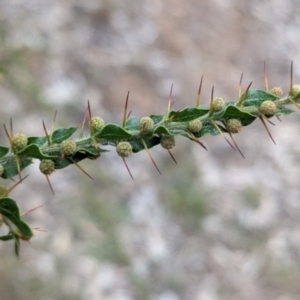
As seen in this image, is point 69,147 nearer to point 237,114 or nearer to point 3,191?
point 3,191

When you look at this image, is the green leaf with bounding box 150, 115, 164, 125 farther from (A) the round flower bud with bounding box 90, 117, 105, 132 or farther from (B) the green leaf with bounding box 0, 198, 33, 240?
(B) the green leaf with bounding box 0, 198, 33, 240

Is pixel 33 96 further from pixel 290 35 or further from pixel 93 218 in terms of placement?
pixel 290 35

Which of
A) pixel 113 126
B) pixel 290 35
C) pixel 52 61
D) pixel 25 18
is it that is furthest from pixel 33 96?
pixel 113 126

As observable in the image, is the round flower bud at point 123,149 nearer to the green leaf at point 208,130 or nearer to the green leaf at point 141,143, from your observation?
the green leaf at point 141,143

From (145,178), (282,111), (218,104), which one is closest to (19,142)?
(218,104)

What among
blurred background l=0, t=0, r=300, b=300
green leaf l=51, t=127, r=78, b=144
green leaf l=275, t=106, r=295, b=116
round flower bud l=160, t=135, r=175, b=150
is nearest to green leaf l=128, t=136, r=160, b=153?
round flower bud l=160, t=135, r=175, b=150
